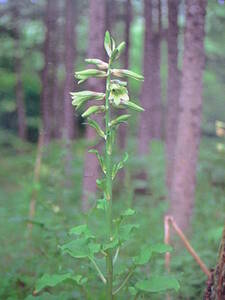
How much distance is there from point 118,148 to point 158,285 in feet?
32.6

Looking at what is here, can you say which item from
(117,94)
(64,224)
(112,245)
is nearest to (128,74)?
(117,94)

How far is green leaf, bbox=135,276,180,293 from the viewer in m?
3.21

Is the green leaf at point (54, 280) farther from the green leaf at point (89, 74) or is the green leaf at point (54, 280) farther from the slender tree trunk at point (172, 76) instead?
the slender tree trunk at point (172, 76)

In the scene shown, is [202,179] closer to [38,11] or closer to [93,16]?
[93,16]

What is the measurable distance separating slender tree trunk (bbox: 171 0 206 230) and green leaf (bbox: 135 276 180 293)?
391 cm

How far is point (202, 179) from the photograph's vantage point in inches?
472

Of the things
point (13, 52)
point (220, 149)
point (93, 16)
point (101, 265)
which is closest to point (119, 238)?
point (101, 265)

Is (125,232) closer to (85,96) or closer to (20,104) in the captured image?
(85,96)

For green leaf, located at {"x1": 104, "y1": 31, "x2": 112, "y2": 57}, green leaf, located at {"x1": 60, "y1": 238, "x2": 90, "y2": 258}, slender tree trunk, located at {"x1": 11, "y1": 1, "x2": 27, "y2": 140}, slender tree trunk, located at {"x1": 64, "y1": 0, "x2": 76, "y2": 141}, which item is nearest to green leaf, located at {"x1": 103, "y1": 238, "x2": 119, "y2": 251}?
green leaf, located at {"x1": 60, "y1": 238, "x2": 90, "y2": 258}

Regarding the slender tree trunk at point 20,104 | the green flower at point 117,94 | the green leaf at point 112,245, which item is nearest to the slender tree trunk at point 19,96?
Answer: the slender tree trunk at point 20,104

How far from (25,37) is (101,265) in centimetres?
1352

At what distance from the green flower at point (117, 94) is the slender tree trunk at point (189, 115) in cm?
369

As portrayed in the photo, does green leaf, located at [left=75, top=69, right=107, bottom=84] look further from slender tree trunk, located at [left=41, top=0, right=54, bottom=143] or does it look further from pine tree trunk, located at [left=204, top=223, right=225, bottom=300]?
slender tree trunk, located at [left=41, top=0, right=54, bottom=143]

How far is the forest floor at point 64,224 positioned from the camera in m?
5.13
